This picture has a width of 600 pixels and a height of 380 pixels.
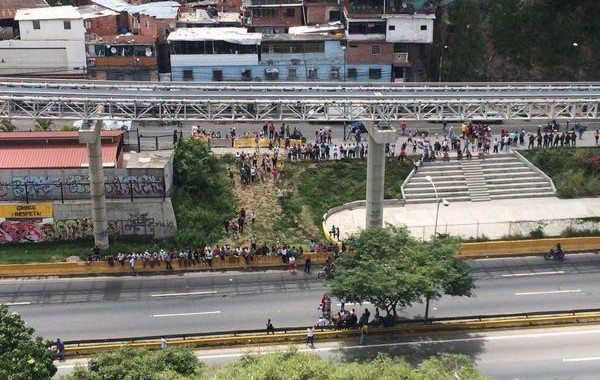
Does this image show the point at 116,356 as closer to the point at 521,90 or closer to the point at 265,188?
the point at 265,188

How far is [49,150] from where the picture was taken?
56.0 m

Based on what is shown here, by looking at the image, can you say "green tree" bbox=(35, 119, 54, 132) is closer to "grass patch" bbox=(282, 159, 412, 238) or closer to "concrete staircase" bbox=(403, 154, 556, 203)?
"grass patch" bbox=(282, 159, 412, 238)

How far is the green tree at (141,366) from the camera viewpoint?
28844 mm

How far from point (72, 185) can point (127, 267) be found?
7.53 metres

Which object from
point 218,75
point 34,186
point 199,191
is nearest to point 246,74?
point 218,75

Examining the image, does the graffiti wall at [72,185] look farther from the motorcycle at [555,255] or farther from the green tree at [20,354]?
the motorcycle at [555,255]

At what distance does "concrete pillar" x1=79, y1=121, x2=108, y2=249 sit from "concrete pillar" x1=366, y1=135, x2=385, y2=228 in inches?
697

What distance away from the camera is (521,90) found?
55.9 m

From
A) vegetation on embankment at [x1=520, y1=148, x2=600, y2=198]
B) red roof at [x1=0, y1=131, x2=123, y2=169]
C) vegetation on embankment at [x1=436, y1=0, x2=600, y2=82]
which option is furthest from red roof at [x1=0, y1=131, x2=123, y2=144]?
vegetation on embankment at [x1=436, y1=0, x2=600, y2=82]

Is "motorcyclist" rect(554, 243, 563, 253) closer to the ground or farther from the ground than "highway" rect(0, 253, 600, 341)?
farther from the ground

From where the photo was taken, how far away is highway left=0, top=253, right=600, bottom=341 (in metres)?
45.5

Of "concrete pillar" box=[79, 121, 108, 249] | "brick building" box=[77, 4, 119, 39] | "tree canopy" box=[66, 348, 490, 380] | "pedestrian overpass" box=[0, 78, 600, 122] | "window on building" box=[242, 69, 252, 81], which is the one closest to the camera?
"tree canopy" box=[66, 348, 490, 380]

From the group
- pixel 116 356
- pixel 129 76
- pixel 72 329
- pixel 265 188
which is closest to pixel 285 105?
pixel 265 188

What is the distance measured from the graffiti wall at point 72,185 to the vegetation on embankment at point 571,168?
30.6 meters
